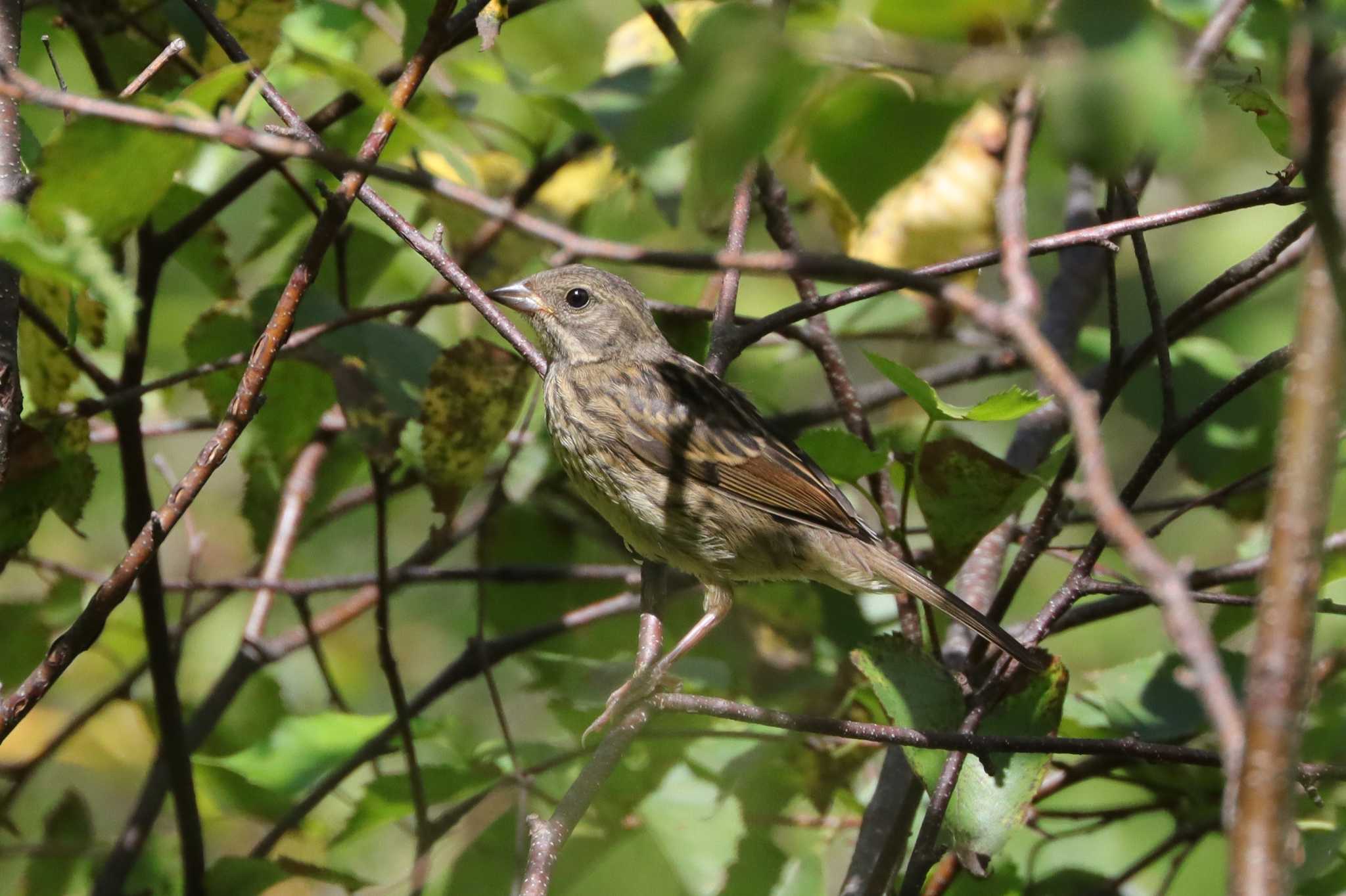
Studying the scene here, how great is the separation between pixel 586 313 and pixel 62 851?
205 centimetres

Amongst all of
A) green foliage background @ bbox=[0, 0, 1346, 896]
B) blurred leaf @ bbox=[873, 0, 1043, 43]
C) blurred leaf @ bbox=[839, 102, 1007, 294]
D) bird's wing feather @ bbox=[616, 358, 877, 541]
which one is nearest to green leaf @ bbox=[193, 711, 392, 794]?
green foliage background @ bbox=[0, 0, 1346, 896]

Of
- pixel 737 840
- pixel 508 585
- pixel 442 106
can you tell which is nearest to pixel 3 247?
pixel 442 106

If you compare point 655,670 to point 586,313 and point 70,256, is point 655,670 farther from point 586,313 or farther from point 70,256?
point 70,256

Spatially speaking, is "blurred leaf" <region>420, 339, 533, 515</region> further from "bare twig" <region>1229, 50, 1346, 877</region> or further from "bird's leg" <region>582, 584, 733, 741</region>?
"bare twig" <region>1229, 50, 1346, 877</region>

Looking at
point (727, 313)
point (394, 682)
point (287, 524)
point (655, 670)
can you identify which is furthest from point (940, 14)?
point (287, 524)

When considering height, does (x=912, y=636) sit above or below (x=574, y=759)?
above

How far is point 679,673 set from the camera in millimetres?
3154

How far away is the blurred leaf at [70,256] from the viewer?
1309 mm

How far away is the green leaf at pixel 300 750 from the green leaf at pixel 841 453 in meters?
1.30

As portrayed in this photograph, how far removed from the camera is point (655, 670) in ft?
8.98

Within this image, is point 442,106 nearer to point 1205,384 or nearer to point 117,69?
point 117,69

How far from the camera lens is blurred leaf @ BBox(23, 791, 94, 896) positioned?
3.20 meters

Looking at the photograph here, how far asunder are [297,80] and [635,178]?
1164 millimetres

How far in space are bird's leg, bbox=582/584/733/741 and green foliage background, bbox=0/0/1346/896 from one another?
0.10 meters
